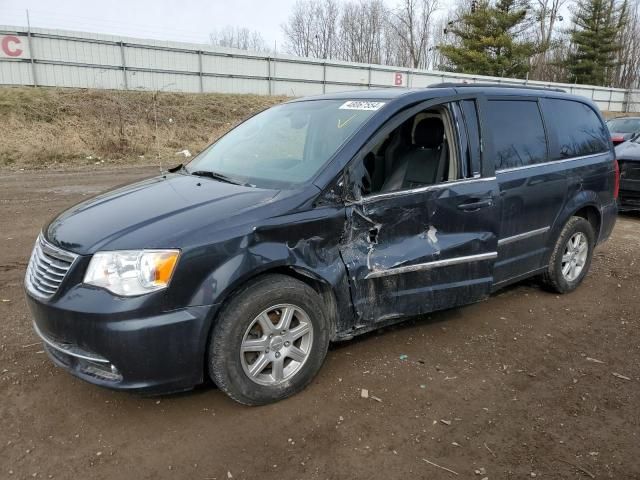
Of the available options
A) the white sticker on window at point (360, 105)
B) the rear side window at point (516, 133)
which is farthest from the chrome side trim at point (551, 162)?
the white sticker on window at point (360, 105)

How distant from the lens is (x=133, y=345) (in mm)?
2607

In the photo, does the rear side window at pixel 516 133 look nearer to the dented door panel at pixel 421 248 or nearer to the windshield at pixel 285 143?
the dented door panel at pixel 421 248

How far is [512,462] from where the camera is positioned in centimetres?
262

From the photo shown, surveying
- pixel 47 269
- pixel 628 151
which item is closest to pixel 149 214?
pixel 47 269

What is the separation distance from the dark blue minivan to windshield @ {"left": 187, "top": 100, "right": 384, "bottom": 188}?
2cm

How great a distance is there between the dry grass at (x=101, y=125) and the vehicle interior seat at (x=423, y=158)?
12884 mm

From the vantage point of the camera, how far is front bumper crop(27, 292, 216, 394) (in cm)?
260

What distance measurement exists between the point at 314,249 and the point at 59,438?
170 cm

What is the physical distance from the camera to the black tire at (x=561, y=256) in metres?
4.75

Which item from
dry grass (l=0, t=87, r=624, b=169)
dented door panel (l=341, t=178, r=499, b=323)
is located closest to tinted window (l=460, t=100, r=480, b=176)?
dented door panel (l=341, t=178, r=499, b=323)

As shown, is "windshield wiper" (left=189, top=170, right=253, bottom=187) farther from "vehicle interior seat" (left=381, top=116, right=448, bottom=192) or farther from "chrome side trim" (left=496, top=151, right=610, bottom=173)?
"chrome side trim" (left=496, top=151, right=610, bottom=173)

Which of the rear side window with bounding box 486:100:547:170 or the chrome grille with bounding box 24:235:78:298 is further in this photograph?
the rear side window with bounding box 486:100:547:170

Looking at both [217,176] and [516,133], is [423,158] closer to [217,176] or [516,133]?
[516,133]

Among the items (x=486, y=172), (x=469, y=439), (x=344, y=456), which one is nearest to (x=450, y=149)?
(x=486, y=172)
